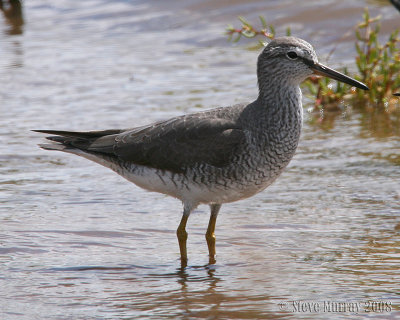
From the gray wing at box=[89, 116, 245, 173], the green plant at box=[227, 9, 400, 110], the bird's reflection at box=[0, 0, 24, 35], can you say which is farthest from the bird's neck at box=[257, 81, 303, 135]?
the bird's reflection at box=[0, 0, 24, 35]

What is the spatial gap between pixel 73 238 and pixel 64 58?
23.4ft

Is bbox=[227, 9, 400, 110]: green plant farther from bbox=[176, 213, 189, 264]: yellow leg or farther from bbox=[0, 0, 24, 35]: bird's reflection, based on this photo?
bbox=[0, 0, 24, 35]: bird's reflection

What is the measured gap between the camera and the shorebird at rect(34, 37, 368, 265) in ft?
20.0

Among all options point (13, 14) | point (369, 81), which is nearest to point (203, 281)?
point (369, 81)

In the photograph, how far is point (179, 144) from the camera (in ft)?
20.9

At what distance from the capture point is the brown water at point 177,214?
5441 millimetres

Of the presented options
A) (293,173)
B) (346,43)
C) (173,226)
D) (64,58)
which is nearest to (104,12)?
(64,58)

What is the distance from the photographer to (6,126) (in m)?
9.98

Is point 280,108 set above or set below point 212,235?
above

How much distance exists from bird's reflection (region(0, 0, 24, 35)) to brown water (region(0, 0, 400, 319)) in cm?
244

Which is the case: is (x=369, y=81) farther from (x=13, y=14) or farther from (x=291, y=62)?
(x=13, y=14)

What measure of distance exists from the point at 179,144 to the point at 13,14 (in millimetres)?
10933

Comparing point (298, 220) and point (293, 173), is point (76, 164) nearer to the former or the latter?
point (293, 173)

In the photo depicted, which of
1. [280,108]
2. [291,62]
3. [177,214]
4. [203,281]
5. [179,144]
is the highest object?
[291,62]
